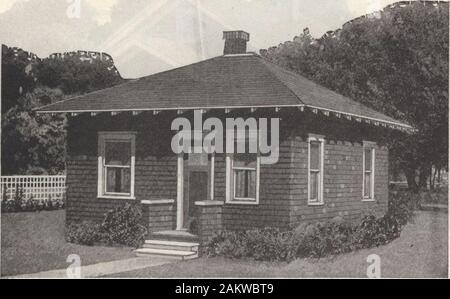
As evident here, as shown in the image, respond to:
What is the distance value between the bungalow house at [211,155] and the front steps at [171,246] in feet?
0.10

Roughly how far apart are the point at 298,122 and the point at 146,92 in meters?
4.18

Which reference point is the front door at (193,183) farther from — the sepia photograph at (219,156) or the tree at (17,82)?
the tree at (17,82)

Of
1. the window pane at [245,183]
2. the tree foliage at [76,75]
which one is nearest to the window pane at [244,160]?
the window pane at [245,183]

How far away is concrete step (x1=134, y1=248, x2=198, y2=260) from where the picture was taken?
575 inches

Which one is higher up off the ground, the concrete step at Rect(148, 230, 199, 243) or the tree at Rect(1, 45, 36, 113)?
the tree at Rect(1, 45, 36, 113)

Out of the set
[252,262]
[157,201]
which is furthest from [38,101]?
[252,262]

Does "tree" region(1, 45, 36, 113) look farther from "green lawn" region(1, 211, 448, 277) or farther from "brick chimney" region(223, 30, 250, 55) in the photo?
"green lawn" region(1, 211, 448, 277)

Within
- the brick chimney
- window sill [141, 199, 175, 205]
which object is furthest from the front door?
the brick chimney

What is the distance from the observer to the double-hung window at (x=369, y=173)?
19828 mm

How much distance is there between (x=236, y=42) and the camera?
18188 mm

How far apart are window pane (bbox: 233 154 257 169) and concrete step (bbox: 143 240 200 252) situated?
221 cm
